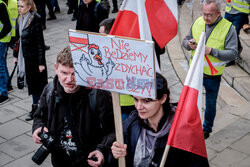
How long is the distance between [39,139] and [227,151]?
2.46 meters

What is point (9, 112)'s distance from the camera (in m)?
6.39

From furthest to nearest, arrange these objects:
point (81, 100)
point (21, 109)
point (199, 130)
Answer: point (21, 109)
point (81, 100)
point (199, 130)

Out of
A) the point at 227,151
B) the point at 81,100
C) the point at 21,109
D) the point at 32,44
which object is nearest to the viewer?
the point at 81,100

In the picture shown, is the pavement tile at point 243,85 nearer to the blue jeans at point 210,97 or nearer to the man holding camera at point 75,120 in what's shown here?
the blue jeans at point 210,97

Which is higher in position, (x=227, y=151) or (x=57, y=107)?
(x=57, y=107)

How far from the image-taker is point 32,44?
19.2 feet

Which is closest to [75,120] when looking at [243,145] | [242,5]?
[243,145]

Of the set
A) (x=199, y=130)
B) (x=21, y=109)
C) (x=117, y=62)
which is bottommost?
(x=21, y=109)

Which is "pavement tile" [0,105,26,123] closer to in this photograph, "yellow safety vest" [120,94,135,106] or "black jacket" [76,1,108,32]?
"black jacket" [76,1,108,32]

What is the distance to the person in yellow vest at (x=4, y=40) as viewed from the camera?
6480 mm

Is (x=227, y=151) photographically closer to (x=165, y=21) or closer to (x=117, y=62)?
(x=165, y=21)

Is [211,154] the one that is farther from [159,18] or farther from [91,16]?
[91,16]

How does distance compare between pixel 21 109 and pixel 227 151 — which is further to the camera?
pixel 21 109

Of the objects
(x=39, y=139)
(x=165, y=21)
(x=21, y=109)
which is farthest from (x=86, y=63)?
(x=21, y=109)
